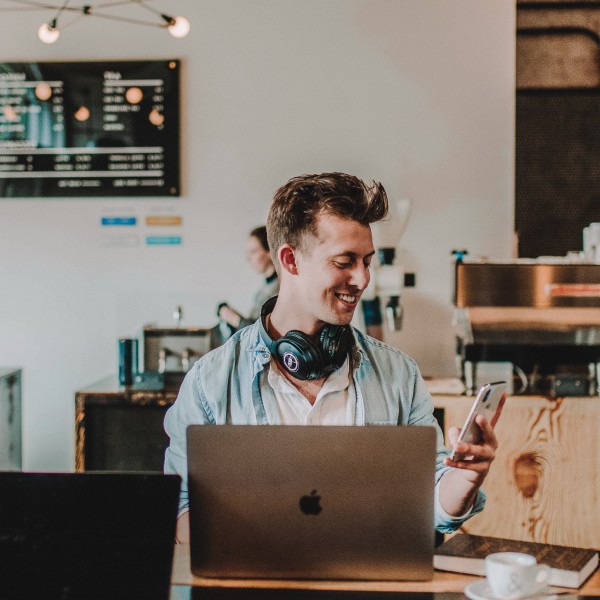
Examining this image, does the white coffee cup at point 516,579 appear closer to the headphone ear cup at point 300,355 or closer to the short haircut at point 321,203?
the headphone ear cup at point 300,355

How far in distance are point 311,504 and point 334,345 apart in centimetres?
57

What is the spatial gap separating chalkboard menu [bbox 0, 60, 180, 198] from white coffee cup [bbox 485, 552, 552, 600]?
2.94 metres

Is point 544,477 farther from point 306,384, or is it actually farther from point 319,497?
point 319,497

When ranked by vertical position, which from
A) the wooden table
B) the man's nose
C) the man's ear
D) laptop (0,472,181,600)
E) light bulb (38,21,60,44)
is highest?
light bulb (38,21,60,44)

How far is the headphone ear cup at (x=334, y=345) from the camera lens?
5.74 ft

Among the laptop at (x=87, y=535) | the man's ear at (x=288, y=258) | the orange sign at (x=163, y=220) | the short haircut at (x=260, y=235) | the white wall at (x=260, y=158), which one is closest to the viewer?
the laptop at (x=87, y=535)

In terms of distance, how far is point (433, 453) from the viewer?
1214 mm

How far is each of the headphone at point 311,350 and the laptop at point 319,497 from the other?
48 centimetres

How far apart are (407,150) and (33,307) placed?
6.44ft

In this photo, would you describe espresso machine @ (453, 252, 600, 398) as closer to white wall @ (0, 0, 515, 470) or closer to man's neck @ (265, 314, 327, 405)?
white wall @ (0, 0, 515, 470)

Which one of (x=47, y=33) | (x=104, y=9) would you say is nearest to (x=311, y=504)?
(x=47, y=33)

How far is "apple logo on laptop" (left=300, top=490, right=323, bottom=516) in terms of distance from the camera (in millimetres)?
1223

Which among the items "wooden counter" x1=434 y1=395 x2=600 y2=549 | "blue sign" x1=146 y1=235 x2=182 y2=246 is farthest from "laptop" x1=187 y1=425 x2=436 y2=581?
"blue sign" x1=146 y1=235 x2=182 y2=246

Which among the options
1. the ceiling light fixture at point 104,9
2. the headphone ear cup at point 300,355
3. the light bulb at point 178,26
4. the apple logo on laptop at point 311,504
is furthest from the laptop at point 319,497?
the ceiling light fixture at point 104,9
